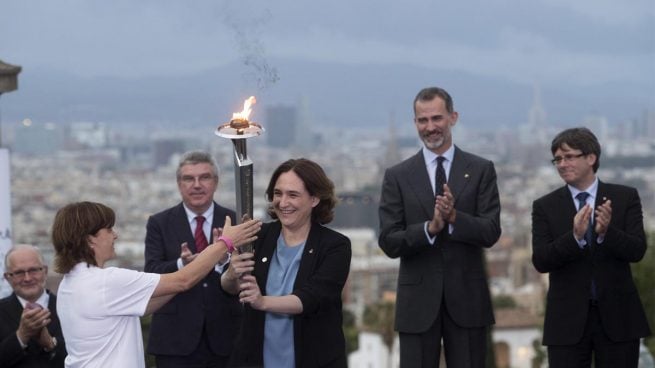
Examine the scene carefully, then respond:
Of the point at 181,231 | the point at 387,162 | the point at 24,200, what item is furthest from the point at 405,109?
the point at 181,231

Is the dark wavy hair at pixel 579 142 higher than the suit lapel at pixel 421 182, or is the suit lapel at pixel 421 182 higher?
the dark wavy hair at pixel 579 142

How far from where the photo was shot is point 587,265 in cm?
735

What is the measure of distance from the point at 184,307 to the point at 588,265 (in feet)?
6.97

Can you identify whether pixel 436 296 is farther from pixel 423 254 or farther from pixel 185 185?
pixel 185 185

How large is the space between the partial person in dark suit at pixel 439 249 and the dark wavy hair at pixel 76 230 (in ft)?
6.26

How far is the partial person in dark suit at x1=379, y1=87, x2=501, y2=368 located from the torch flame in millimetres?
1538

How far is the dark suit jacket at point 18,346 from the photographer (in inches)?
281

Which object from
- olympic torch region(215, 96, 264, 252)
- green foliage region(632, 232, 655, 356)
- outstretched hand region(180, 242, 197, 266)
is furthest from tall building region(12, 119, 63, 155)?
olympic torch region(215, 96, 264, 252)

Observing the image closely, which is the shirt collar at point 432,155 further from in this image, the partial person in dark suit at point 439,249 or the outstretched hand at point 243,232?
the outstretched hand at point 243,232

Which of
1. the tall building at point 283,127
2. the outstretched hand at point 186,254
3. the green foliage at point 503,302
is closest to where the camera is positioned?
the outstretched hand at point 186,254

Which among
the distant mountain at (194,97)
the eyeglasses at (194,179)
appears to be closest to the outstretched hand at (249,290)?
the distant mountain at (194,97)

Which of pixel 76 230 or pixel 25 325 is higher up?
pixel 76 230

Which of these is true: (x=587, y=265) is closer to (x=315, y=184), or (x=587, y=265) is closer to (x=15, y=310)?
(x=315, y=184)

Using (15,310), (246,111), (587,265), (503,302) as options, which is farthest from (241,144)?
(503,302)
